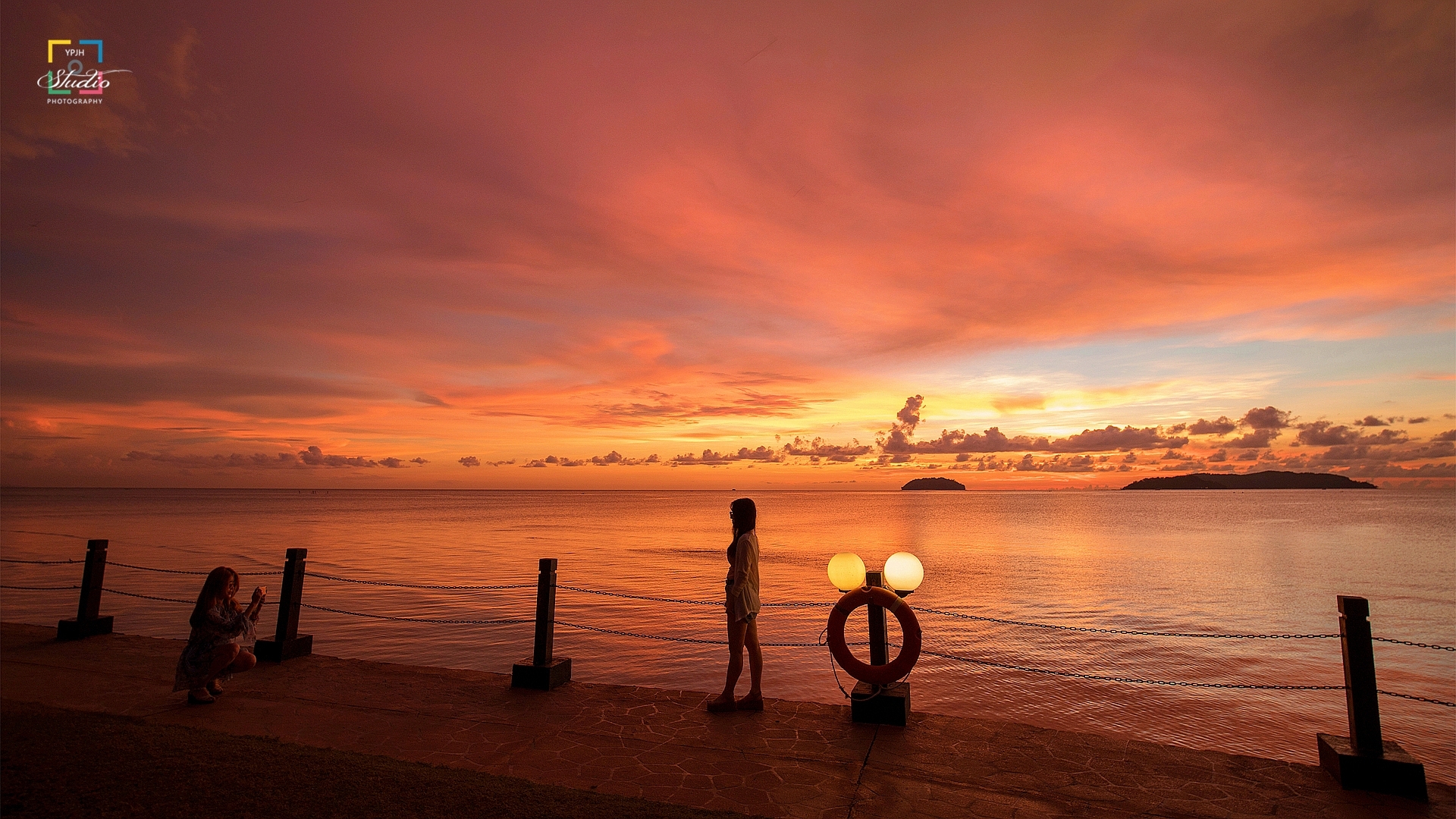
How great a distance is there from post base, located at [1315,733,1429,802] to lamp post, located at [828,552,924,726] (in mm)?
2806

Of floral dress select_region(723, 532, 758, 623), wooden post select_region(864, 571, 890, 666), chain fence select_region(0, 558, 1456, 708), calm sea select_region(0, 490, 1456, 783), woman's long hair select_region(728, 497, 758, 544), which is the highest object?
woman's long hair select_region(728, 497, 758, 544)

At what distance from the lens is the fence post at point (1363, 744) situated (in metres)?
4.50

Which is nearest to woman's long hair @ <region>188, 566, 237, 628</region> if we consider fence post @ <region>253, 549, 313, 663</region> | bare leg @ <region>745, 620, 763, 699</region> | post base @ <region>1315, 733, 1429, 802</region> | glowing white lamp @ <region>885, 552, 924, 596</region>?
fence post @ <region>253, 549, 313, 663</region>

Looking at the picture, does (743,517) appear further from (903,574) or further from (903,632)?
(903,632)

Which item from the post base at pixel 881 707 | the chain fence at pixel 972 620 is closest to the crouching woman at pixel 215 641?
the chain fence at pixel 972 620

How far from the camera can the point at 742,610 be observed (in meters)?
6.04

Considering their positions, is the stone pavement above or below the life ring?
below

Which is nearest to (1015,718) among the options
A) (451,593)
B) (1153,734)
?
(1153,734)

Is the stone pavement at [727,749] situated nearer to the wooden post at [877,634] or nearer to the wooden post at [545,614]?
the wooden post at [545,614]

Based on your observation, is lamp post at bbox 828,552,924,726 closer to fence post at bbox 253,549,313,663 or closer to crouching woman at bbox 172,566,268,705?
crouching woman at bbox 172,566,268,705

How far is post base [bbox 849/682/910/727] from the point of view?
568 cm

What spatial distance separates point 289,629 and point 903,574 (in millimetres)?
6537

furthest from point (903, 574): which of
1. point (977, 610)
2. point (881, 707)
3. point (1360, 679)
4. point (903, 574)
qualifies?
point (977, 610)

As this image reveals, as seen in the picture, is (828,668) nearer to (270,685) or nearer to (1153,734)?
(1153,734)
